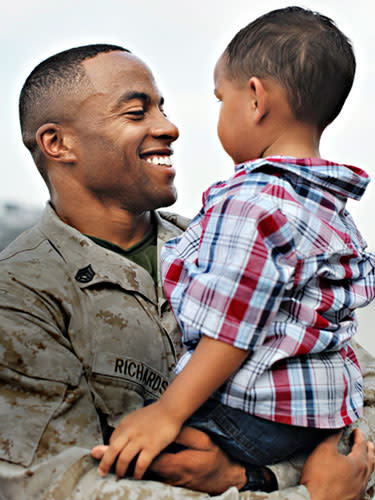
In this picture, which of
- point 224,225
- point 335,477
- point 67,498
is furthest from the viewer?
point 335,477

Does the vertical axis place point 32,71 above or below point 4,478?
above

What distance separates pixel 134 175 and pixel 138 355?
64 cm

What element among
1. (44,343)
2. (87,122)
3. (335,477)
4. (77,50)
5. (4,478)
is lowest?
(4,478)

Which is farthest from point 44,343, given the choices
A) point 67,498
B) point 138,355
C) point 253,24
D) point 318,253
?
point 253,24

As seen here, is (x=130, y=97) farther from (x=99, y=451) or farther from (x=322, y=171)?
(x=99, y=451)

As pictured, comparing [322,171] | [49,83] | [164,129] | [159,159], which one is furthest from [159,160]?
[322,171]

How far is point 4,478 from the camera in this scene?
1525 mm

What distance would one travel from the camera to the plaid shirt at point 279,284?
4.27 ft

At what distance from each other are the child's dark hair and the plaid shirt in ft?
0.63

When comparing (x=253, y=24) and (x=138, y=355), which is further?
(x=138, y=355)

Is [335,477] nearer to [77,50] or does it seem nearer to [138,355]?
[138,355]

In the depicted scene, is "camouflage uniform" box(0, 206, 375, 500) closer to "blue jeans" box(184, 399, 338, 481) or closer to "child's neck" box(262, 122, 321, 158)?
"blue jeans" box(184, 399, 338, 481)

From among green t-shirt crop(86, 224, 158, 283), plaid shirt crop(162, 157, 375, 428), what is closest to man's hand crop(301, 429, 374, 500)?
plaid shirt crop(162, 157, 375, 428)

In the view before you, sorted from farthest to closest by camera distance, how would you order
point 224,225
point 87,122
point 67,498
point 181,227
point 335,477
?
1. point 181,227
2. point 87,122
3. point 335,477
4. point 67,498
5. point 224,225
